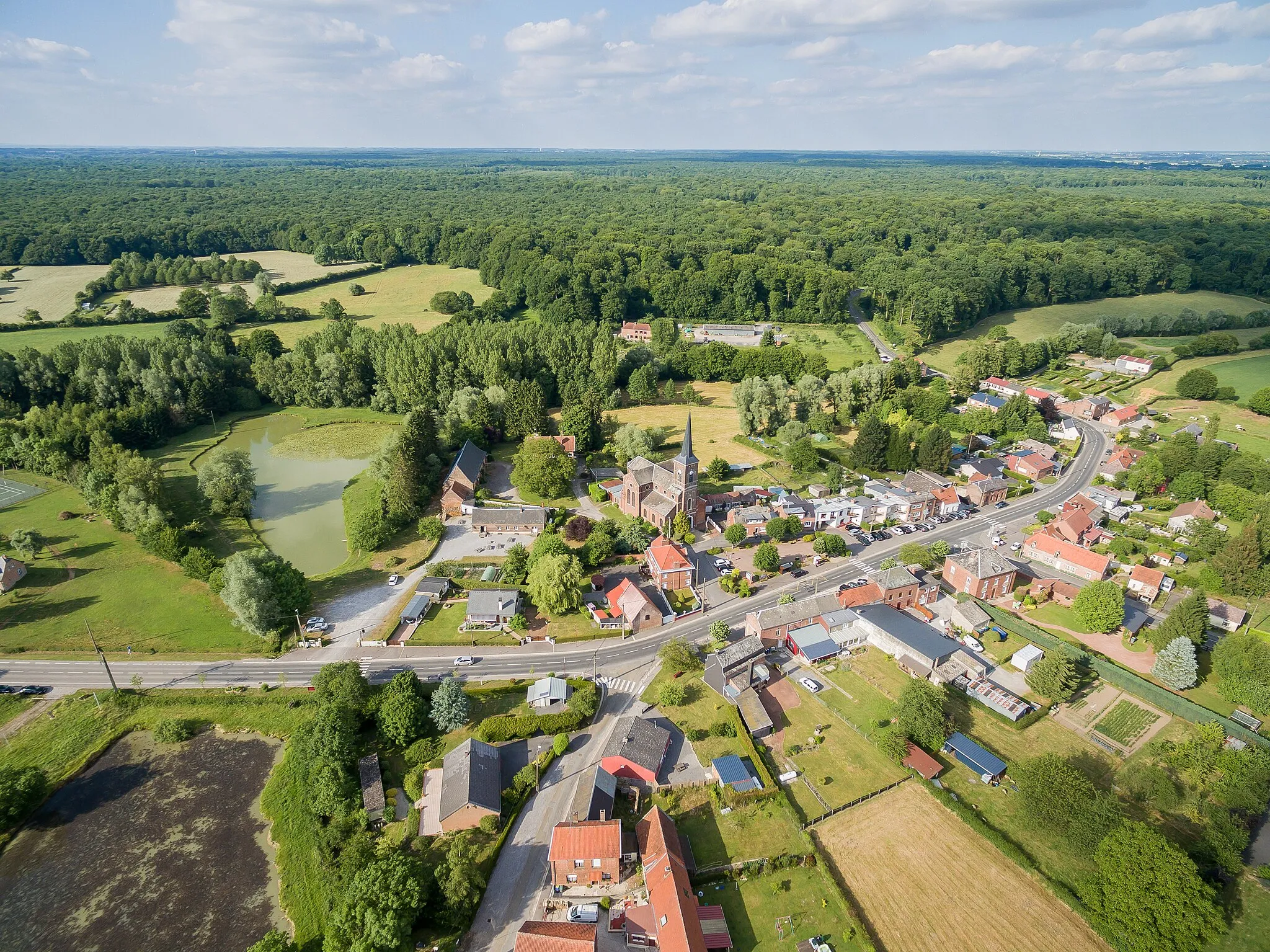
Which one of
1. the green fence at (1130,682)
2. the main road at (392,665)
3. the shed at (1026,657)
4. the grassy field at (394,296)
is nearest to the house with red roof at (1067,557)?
the green fence at (1130,682)

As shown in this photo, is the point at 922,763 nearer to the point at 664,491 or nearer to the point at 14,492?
the point at 664,491

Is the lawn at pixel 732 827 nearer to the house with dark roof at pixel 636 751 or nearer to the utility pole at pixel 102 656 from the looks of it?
the house with dark roof at pixel 636 751

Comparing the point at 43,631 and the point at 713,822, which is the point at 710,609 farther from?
the point at 43,631

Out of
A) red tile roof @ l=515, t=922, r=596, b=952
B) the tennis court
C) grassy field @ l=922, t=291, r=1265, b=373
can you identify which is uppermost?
grassy field @ l=922, t=291, r=1265, b=373

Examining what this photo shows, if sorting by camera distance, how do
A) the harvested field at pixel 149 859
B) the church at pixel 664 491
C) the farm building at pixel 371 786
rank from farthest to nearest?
the church at pixel 664 491, the farm building at pixel 371 786, the harvested field at pixel 149 859

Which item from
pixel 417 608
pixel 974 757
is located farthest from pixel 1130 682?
pixel 417 608

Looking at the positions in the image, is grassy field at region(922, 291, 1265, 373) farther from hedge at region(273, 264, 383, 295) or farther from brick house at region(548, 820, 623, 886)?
hedge at region(273, 264, 383, 295)

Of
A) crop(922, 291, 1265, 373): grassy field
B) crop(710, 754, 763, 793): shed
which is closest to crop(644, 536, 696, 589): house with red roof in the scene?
crop(710, 754, 763, 793): shed
